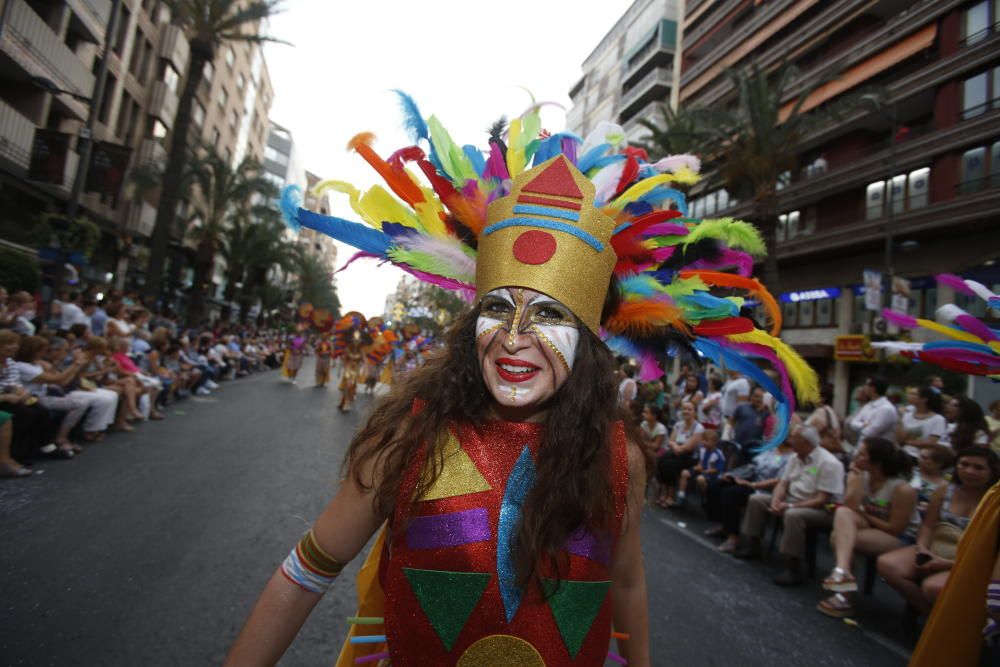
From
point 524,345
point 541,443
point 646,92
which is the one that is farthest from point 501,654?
point 646,92

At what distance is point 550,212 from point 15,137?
66.5 feet

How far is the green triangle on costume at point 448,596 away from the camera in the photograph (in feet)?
4.54

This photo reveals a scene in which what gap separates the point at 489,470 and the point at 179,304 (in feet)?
121

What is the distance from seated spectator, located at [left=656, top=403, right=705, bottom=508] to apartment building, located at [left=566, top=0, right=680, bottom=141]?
2778cm

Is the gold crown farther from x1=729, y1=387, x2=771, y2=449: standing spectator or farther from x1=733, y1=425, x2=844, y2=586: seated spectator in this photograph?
x1=729, y1=387, x2=771, y2=449: standing spectator

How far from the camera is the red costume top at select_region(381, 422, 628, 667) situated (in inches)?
54.4

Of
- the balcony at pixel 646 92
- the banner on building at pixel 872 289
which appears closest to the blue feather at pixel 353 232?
the banner on building at pixel 872 289

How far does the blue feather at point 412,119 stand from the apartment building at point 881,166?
13.1 meters

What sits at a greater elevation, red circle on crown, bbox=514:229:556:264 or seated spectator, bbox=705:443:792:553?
red circle on crown, bbox=514:229:556:264

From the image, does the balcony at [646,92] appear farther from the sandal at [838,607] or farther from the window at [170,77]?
the sandal at [838,607]

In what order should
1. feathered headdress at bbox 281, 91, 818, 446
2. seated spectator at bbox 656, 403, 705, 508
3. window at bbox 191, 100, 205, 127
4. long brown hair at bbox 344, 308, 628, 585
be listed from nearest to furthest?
long brown hair at bbox 344, 308, 628, 585
feathered headdress at bbox 281, 91, 818, 446
seated spectator at bbox 656, 403, 705, 508
window at bbox 191, 100, 205, 127

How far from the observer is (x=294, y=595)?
142 centimetres

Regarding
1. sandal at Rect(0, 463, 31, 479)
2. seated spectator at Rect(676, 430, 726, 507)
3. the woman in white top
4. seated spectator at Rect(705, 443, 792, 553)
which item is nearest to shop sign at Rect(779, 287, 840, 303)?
the woman in white top

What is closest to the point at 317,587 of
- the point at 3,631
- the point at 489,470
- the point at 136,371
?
the point at 489,470
